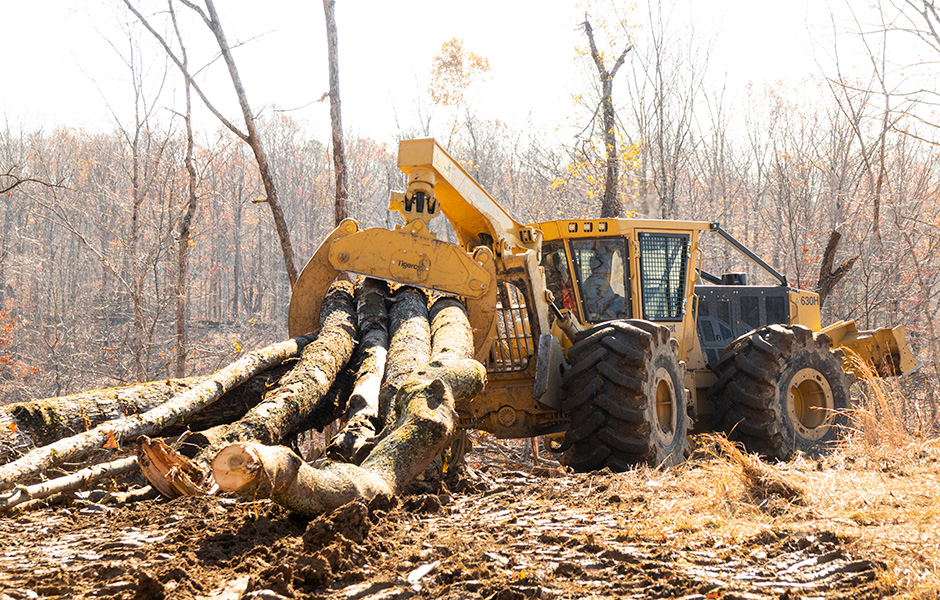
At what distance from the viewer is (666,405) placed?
6840 millimetres

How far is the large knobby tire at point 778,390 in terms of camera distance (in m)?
7.50

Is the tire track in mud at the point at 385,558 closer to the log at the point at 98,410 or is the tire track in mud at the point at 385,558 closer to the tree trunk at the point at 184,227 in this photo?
the log at the point at 98,410

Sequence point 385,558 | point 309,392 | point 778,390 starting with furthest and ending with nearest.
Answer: point 778,390 < point 309,392 < point 385,558

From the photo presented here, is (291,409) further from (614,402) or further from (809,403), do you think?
(809,403)

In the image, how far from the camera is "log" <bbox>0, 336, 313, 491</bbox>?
3.99 meters

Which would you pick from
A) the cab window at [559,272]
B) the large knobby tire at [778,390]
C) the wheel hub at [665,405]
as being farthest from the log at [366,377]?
the large knobby tire at [778,390]

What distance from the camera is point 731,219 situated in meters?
39.2

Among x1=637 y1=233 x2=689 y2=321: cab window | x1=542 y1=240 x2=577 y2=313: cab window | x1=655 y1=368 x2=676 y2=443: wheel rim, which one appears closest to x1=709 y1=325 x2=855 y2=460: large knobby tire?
x1=637 y1=233 x2=689 y2=321: cab window

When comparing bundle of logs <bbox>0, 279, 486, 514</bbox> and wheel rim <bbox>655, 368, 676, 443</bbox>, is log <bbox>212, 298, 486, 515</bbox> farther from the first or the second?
wheel rim <bbox>655, 368, 676, 443</bbox>

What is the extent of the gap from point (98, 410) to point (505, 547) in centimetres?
297

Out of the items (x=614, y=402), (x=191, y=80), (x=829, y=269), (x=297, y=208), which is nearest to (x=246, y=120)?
(x=191, y=80)

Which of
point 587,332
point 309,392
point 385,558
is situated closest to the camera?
point 385,558

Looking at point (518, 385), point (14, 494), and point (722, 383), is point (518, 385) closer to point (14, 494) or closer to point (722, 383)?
point (722, 383)

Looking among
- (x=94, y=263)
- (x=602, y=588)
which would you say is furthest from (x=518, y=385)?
(x=94, y=263)
